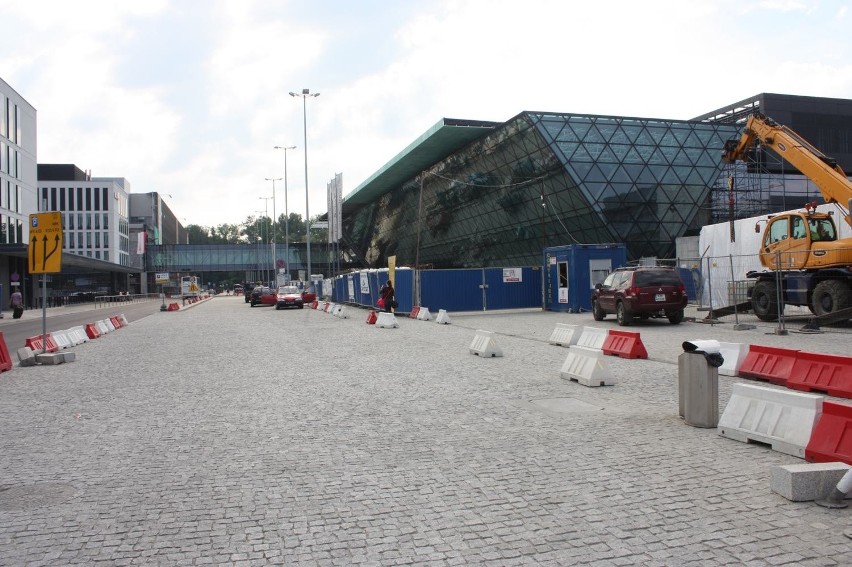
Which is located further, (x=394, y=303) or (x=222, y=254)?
(x=222, y=254)

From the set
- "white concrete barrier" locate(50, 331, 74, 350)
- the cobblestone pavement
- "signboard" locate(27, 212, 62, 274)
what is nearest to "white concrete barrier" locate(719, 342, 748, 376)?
the cobblestone pavement

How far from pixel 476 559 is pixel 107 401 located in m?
7.65

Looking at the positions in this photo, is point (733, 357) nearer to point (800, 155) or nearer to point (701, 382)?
point (701, 382)

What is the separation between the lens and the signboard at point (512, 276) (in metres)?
31.2

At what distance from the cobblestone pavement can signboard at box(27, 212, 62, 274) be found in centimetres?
463

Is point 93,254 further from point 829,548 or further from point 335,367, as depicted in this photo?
point 829,548

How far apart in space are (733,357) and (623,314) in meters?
10.6

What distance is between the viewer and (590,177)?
144 feet

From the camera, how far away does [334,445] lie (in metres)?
6.74

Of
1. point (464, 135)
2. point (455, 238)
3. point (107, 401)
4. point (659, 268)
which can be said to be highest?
point (464, 135)

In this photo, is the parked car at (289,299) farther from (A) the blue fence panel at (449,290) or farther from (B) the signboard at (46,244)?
(B) the signboard at (46,244)

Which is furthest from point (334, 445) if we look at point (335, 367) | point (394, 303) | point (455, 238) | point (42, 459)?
point (455, 238)

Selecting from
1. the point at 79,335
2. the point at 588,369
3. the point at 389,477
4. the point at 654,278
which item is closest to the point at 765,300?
the point at 654,278

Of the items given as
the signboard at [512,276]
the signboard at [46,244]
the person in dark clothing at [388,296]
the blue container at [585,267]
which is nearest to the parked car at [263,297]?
the person in dark clothing at [388,296]
